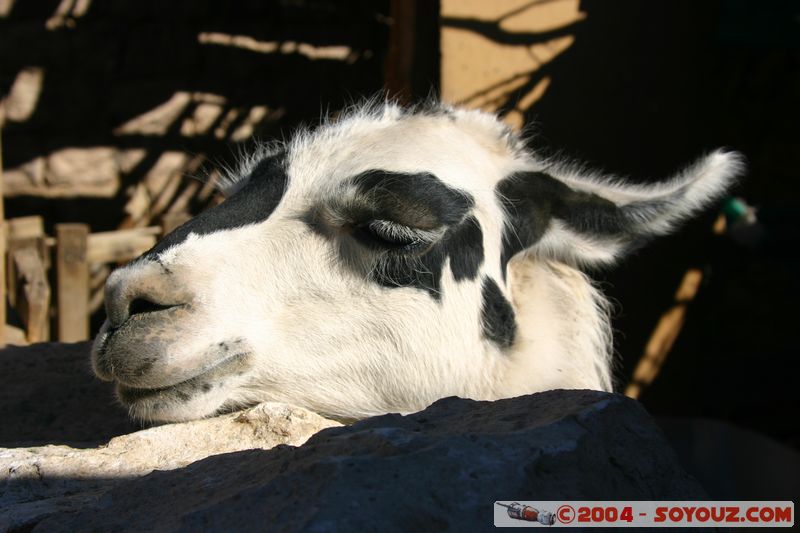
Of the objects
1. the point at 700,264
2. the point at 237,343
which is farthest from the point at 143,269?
the point at 700,264

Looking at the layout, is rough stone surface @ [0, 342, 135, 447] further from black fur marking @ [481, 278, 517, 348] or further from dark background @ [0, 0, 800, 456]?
dark background @ [0, 0, 800, 456]

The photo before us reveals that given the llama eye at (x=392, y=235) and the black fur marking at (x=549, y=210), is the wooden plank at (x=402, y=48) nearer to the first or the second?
the black fur marking at (x=549, y=210)

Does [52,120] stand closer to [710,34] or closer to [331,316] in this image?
[710,34]

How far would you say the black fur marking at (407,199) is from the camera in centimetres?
242

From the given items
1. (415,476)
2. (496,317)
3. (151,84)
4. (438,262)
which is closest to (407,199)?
(438,262)

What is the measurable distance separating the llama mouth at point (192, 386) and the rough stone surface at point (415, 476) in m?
0.46

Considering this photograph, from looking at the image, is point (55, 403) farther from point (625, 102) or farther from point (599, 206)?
point (625, 102)

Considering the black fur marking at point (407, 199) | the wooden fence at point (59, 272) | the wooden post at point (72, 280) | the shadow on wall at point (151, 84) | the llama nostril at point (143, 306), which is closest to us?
the llama nostril at point (143, 306)

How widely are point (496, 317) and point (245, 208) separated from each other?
33.6 inches

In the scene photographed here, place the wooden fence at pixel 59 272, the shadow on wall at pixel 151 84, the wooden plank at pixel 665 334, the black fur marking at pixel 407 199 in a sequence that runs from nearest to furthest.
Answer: the black fur marking at pixel 407 199, the wooden plank at pixel 665 334, the wooden fence at pixel 59 272, the shadow on wall at pixel 151 84

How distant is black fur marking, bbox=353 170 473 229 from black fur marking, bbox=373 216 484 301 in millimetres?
66

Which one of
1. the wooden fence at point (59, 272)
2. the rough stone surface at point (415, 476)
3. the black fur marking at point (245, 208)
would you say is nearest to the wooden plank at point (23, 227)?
the wooden fence at point (59, 272)

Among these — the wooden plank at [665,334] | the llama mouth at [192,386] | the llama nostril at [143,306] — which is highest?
the llama nostril at [143,306]

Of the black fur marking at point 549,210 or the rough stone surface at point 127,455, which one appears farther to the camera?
the black fur marking at point 549,210
